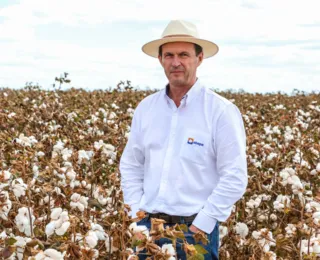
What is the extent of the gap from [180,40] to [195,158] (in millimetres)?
673

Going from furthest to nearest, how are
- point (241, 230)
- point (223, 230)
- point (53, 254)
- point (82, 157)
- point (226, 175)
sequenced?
point (82, 157), point (241, 230), point (223, 230), point (226, 175), point (53, 254)

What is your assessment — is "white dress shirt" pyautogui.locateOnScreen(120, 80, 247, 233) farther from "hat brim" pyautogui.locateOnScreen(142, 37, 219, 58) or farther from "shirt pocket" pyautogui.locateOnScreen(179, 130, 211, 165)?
"hat brim" pyautogui.locateOnScreen(142, 37, 219, 58)

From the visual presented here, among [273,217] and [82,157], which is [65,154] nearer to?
[82,157]

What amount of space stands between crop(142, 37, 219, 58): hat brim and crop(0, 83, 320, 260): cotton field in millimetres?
820

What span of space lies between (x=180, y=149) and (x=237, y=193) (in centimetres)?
40

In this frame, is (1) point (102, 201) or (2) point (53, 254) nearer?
(2) point (53, 254)

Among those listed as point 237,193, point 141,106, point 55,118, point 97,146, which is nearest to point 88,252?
point 237,193

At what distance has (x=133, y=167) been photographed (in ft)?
12.9

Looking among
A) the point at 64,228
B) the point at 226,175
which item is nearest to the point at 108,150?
the point at 226,175

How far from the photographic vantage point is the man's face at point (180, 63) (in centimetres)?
353

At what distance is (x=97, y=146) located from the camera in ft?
18.4

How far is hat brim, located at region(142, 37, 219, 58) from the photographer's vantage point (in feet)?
11.9

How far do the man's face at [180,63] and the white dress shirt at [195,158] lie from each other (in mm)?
77

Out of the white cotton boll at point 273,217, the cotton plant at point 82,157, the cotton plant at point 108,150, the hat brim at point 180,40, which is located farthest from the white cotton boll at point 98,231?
the white cotton boll at point 273,217
